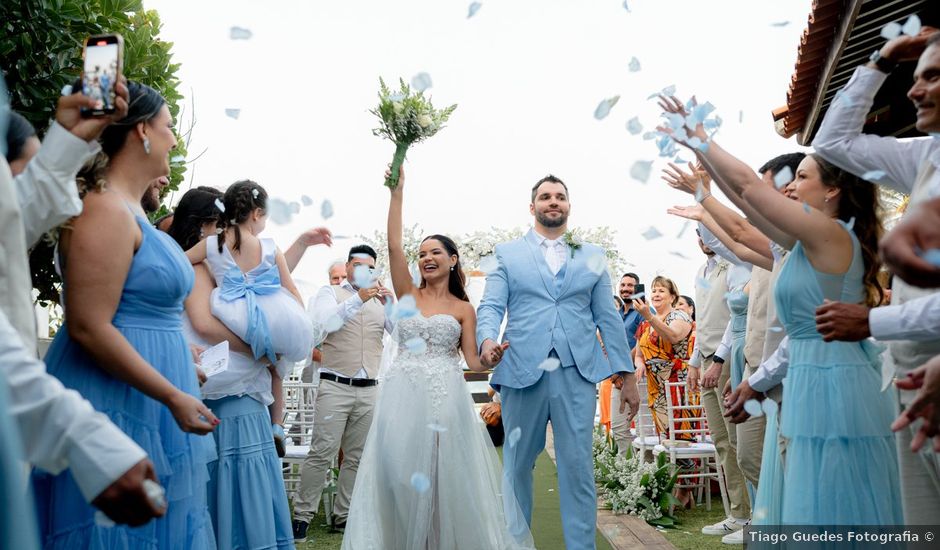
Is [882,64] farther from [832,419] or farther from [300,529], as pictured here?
[300,529]

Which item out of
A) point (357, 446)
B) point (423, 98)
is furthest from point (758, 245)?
point (357, 446)

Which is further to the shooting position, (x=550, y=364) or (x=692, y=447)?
(x=692, y=447)

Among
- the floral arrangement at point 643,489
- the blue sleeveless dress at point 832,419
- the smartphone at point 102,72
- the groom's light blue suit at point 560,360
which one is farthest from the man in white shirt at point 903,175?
the floral arrangement at point 643,489

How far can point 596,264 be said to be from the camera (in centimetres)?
549

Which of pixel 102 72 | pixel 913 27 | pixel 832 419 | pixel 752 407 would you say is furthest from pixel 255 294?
pixel 913 27

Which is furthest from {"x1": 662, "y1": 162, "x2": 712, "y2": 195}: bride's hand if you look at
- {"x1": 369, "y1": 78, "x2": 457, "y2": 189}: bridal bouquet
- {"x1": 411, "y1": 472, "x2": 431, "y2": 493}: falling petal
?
{"x1": 411, "y1": 472, "x2": 431, "y2": 493}: falling petal

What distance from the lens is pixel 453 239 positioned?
6223 millimetres

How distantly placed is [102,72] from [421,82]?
2499mm

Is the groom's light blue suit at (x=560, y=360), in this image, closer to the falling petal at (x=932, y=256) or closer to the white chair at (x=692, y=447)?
the white chair at (x=692, y=447)

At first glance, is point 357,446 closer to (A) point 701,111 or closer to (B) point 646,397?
(B) point 646,397

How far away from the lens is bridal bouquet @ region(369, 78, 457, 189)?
185 inches

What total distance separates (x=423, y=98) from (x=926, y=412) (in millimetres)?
3171

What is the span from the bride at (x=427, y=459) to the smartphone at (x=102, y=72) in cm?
266

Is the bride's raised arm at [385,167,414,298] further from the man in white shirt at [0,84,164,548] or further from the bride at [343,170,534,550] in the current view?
the man in white shirt at [0,84,164,548]
